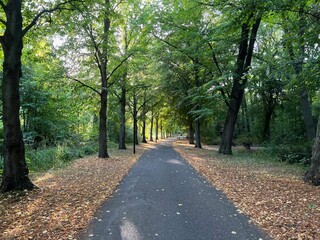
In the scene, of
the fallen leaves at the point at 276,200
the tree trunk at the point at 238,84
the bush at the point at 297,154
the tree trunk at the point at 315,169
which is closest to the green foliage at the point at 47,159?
the fallen leaves at the point at 276,200

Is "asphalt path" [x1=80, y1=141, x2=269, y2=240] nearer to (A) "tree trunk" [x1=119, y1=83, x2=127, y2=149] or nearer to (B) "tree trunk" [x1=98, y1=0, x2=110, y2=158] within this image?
(B) "tree trunk" [x1=98, y1=0, x2=110, y2=158]

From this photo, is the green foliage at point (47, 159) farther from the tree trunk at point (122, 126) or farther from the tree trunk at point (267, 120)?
the tree trunk at point (267, 120)

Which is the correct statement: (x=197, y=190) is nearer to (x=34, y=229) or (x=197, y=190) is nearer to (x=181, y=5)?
(x=34, y=229)

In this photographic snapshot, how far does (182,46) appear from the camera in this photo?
63.6 feet

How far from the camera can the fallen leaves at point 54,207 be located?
4219 millimetres

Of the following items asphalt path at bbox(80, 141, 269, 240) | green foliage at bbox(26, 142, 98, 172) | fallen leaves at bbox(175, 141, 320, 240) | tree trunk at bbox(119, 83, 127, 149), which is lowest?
asphalt path at bbox(80, 141, 269, 240)

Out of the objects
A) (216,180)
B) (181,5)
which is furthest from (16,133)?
(181,5)

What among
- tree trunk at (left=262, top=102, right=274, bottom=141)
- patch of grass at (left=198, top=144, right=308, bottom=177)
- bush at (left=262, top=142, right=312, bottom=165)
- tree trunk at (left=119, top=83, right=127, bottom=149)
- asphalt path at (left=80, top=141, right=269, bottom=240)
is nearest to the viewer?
asphalt path at (left=80, top=141, right=269, bottom=240)

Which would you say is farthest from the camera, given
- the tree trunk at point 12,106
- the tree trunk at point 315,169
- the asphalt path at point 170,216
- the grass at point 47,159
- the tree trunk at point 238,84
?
the tree trunk at point 238,84

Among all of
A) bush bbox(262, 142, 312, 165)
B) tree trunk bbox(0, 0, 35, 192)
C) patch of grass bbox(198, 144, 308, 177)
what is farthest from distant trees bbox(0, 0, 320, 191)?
bush bbox(262, 142, 312, 165)

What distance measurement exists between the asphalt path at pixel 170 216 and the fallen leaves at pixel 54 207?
0.99ft

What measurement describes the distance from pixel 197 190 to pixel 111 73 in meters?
10.2

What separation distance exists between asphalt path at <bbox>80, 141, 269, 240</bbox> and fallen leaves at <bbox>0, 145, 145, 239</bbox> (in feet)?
0.99

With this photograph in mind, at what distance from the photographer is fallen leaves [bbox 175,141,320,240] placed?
4.21 metres
